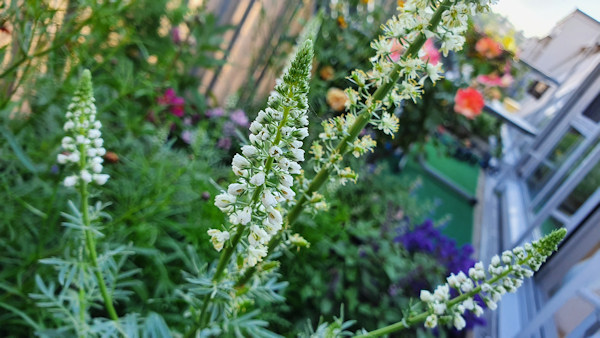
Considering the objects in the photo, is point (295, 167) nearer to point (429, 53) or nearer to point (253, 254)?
point (253, 254)

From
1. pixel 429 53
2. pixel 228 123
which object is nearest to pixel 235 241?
pixel 429 53

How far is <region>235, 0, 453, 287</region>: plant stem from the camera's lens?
2.15 feet

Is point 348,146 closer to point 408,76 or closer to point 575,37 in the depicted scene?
point 408,76

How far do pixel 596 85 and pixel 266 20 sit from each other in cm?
215

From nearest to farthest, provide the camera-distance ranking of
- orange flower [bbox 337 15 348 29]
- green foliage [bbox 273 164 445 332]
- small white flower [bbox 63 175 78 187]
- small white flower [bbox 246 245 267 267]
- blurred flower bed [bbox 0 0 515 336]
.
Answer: small white flower [bbox 246 245 267 267] → small white flower [bbox 63 175 78 187] → blurred flower bed [bbox 0 0 515 336] → green foliage [bbox 273 164 445 332] → orange flower [bbox 337 15 348 29]

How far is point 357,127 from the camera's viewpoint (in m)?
0.70

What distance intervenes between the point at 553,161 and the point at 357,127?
325cm

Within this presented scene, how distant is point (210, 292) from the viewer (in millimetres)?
698

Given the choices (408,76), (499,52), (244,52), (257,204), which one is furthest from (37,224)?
(499,52)

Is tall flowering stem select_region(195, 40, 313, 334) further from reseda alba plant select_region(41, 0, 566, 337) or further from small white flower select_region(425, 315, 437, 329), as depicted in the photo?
small white flower select_region(425, 315, 437, 329)

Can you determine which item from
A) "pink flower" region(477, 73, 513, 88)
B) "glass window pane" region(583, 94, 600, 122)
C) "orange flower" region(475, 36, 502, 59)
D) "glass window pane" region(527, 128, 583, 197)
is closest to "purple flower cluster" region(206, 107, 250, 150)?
"orange flower" region(475, 36, 502, 59)

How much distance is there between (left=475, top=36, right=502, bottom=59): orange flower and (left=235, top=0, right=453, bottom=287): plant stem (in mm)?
2617

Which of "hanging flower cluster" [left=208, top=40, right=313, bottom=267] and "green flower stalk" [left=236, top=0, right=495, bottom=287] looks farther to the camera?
"green flower stalk" [left=236, top=0, right=495, bottom=287]

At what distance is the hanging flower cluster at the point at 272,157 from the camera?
53 cm
